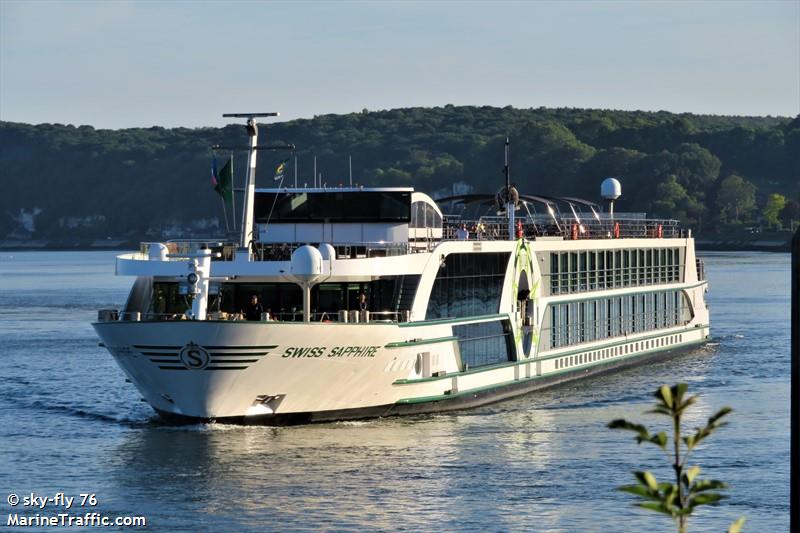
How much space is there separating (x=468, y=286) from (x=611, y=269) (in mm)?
12923

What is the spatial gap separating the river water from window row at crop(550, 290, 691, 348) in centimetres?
192

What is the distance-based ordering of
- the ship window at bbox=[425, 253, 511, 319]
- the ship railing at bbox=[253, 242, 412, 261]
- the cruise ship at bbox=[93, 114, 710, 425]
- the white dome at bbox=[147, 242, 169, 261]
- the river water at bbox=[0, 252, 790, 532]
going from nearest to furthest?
the river water at bbox=[0, 252, 790, 532] → the cruise ship at bbox=[93, 114, 710, 425] → the white dome at bbox=[147, 242, 169, 261] → the ship railing at bbox=[253, 242, 412, 261] → the ship window at bbox=[425, 253, 511, 319]

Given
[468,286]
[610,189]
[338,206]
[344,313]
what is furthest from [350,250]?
[610,189]

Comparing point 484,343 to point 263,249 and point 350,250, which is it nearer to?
point 350,250

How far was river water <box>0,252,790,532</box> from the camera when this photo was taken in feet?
95.9

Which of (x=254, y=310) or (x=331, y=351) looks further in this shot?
(x=254, y=310)

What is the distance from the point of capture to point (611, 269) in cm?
5456

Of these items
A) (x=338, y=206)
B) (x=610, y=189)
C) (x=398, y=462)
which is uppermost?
(x=610, y=189)

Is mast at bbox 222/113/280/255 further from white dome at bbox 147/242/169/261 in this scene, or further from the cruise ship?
white dome at bbox 147/242/169/261

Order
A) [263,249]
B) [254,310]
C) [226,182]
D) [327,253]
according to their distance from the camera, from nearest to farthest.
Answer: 1. [327,253]
2. [254,310]
3. [226,182]
4. [263,249]

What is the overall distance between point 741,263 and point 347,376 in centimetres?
12973

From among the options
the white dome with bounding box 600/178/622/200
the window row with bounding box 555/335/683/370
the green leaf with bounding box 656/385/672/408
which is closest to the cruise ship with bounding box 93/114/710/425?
the window row with bounding box 555/335/683/370

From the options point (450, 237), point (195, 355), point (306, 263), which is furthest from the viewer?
point (450, 237)

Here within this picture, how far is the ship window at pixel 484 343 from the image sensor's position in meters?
42.3
